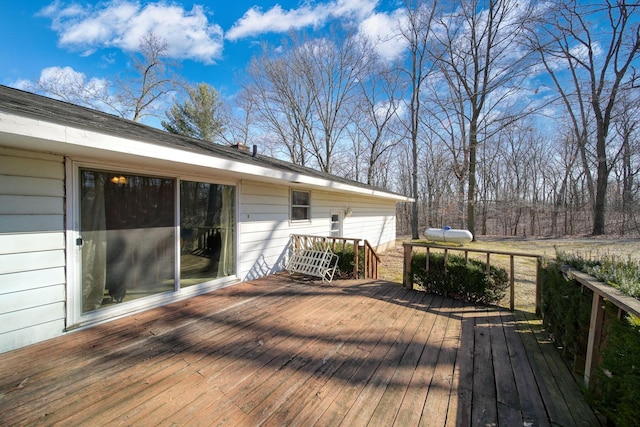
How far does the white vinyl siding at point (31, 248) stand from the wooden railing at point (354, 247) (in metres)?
3.87

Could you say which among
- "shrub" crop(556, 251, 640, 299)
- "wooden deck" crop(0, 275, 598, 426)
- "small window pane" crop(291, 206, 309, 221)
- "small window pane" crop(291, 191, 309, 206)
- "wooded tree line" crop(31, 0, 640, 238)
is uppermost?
"wooded tree line" crop(31, 0, 640, 238)

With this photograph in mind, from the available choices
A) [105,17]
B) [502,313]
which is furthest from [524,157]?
[105,17]

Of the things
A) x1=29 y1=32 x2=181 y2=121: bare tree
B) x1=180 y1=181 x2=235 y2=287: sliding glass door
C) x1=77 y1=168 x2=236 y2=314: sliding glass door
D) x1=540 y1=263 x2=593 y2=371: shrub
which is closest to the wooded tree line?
x1=29 y1=32 x2=181 y2=121: bare tree

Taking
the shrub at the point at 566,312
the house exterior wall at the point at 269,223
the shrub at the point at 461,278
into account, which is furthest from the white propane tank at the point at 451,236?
the shrub at the point at 566,312

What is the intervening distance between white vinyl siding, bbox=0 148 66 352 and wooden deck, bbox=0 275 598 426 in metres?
0.26

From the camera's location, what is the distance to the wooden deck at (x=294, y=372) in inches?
66.7

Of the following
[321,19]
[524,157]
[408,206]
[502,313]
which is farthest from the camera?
[408,206]

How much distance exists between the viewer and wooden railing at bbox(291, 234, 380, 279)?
5.20 m

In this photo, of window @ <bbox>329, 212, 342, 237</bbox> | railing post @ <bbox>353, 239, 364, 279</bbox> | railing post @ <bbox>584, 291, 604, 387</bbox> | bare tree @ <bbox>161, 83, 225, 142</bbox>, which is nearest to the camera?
railing post @ <bbox>584, 291, 604, 387</bbox>

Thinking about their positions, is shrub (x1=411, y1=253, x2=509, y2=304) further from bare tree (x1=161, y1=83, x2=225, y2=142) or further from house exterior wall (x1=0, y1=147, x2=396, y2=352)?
bare tree (x1=161, y1=83, x2=225, y2=142)

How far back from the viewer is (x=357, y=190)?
740cm

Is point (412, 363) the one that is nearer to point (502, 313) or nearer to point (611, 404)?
point (611, 404)

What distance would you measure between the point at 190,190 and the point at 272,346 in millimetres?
2581

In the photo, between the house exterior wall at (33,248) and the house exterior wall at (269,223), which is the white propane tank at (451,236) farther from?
the house exterior wall at (33,248)
